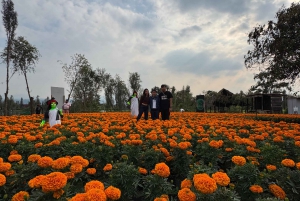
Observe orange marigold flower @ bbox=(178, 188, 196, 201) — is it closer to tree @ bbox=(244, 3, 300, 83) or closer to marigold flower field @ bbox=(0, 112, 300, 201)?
marigold flower field @ bbox=(0, 112, 300, 201)

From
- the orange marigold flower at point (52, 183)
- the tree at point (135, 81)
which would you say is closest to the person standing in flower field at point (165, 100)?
the orange marigold flower at point (52, 183)

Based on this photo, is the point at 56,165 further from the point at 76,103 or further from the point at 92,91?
the point at 92,91

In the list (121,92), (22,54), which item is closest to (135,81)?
(121,92)

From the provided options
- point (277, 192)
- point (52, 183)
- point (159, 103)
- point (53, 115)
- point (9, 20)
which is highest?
point (9, 20)

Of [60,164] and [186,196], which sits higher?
[60,164]

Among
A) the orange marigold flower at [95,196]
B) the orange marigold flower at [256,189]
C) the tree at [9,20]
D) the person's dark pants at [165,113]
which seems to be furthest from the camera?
the tree at [9,20]

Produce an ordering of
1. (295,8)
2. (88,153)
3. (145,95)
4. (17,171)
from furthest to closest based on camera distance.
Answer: (145,95), (295,8), (88,153), (17,171)

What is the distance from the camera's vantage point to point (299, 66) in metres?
9.82

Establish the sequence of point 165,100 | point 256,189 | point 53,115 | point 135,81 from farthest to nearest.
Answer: point 135,81, point 165,100, point 53,115, point 256,189

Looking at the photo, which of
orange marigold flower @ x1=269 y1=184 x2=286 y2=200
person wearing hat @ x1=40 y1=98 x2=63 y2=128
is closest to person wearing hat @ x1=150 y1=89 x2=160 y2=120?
person wearing hat @ x1=40 y1=98 x2=63 y2=128

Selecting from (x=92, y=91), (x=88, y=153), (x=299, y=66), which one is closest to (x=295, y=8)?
(x=299, y=66)

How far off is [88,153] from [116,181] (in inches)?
48.4

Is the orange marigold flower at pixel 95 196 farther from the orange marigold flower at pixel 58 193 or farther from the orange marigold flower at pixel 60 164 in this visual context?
the orange marigold flower at pixel 60 164

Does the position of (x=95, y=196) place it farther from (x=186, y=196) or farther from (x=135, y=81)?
(x=135, y=81)
